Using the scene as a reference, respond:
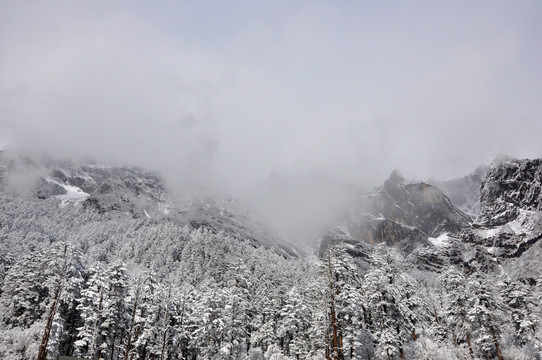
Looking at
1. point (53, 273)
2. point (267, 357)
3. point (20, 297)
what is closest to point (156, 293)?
point (53, 273)

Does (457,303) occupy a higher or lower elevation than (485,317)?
higher

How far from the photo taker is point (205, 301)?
44844 millimetres

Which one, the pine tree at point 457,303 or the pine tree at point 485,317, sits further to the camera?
the pine tree at point 457,303

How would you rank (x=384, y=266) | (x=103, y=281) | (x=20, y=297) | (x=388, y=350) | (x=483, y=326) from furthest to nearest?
(x=20, y=297) < (x=103, y=281) < (x=483, y=326) < (x=384, y=266) < (x=388, y=350)

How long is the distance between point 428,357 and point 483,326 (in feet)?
32.0

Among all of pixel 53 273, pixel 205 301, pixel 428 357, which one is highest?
pixel 53 273

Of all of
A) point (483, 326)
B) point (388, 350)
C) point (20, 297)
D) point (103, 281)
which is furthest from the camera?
point (20, 297)

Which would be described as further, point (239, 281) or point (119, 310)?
point (239, 281)

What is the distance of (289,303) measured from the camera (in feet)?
150

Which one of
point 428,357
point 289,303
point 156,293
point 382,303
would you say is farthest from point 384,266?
point 156,293

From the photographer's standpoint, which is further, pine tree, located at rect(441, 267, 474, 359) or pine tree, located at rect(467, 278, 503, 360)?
pine tree, located at rect(441, 267, 474, 359)

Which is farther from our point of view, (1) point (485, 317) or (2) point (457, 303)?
(2) point (457, 303)

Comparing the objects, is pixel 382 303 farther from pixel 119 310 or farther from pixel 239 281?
pixel 119 310

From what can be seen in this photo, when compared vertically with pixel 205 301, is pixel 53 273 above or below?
above
